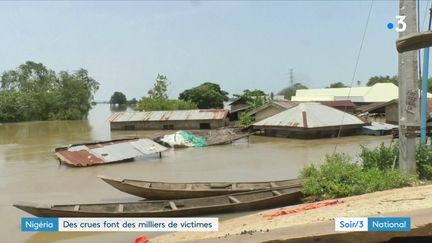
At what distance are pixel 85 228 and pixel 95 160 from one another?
11141mm

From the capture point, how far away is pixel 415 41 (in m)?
2.45

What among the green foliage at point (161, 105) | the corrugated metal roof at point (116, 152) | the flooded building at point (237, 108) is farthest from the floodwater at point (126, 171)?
the green foliage at point (161, 105)

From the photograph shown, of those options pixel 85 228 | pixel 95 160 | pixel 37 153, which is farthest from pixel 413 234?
pixel 37 153

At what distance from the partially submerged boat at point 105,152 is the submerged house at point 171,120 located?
16.4 m

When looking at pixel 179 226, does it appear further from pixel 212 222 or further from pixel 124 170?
pixel 124 170

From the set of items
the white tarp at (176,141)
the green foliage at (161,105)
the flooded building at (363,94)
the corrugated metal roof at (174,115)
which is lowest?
the white tarp at (176,141)

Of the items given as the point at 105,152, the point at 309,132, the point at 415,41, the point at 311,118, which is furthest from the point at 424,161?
the point at 311,118

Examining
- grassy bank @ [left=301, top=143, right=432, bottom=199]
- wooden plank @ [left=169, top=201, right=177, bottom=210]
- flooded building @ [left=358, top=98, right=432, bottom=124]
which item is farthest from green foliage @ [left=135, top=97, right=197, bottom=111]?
grassy bank @ [left=301, top=143, right=432, bottom=199]

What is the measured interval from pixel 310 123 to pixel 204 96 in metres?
31.1

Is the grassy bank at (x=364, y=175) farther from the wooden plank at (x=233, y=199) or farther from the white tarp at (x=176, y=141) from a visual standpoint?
the white tarp at (x=176, y=141)

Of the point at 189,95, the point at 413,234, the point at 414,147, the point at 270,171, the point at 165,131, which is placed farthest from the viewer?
the point at 189,95

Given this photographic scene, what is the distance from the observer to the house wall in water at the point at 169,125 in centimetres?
3719

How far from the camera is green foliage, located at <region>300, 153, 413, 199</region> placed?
8.42 meters

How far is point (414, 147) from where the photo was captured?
898 centimetres
